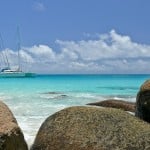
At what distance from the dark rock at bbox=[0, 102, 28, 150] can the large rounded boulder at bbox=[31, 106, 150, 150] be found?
0.58 m

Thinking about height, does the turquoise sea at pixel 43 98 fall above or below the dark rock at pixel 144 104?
below

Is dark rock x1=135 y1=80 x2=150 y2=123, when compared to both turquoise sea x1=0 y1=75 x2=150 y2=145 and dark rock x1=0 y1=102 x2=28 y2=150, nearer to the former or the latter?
turquoise sea x1=0 y1=75 x2=150 y2=145

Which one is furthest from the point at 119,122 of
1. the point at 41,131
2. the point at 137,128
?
the point at 41,131

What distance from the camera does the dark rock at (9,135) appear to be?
504 cm

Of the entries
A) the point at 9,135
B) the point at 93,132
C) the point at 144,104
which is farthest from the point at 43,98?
the point at 9,135

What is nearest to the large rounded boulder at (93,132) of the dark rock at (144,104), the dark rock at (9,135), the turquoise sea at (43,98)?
the dark rock at (9,135)

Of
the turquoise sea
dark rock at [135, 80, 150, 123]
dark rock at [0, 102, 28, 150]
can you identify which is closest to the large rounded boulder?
dark rock at [0, 102, 28, 150]

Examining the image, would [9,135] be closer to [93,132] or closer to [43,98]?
[93,132]

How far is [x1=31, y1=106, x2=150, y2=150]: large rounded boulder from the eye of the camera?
5.73 meters

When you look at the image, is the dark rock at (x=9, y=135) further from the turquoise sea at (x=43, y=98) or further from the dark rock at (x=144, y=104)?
the dark rock at (x=144, y=104)

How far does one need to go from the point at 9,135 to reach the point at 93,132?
1.22 meters

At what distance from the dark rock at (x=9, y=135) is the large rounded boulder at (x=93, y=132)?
0.58 m

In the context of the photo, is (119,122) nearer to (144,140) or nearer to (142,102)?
(144,140)

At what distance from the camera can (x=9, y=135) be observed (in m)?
5.09
